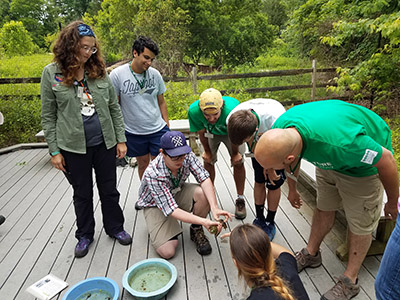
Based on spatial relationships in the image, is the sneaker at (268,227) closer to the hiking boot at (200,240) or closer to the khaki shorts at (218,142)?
the hiking boot at (200,240)

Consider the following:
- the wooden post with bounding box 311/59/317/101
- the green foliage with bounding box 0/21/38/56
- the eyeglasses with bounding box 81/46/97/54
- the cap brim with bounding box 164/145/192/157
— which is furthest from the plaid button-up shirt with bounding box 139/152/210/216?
the green foliage with bounding box 0/21/38/56

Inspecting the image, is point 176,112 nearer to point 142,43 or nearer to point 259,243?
point 142,43

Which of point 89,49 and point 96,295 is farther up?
point 89,49

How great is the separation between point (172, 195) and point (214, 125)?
0.67m

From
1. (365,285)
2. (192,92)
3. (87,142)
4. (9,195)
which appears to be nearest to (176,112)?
(192,92)

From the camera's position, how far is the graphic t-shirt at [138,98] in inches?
90.7

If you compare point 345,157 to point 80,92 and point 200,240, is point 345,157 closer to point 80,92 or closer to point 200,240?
point 200,240

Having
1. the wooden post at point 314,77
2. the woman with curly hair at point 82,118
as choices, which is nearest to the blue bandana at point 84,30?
the woman with curly hair at point 82,118

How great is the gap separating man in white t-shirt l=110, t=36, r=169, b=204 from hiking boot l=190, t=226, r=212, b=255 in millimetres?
785

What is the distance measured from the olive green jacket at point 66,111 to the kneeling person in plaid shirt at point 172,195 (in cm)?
41

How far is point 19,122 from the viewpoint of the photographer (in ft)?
17.1

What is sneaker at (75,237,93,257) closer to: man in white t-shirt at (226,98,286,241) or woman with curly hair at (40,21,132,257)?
woman with curly hair at (40,21,132,257)

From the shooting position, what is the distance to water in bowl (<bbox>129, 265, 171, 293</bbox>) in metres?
1.73

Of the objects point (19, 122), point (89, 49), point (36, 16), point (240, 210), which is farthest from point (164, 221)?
point (36, 16)
